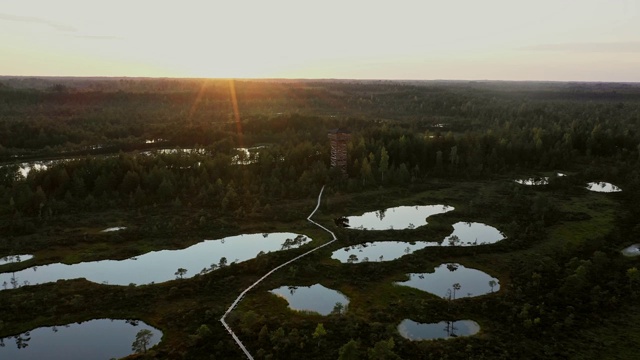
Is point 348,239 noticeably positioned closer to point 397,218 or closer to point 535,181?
point 397,218

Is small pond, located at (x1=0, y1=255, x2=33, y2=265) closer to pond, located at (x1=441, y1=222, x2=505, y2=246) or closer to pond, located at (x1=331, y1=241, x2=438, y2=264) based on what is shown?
pond, located at (x1=331, y1=241, x2=438, y2=264)

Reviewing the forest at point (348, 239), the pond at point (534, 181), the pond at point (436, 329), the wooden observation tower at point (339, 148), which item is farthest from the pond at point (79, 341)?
the pond at point (534, 181)

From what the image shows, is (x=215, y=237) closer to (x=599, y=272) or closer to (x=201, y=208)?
(x=201, y=208)

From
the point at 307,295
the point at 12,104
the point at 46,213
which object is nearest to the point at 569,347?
the point at 307,295

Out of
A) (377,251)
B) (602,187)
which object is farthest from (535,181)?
(377,251)

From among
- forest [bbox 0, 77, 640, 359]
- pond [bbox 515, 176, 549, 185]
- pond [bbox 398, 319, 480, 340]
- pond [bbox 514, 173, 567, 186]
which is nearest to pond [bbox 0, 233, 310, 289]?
forest [bbox 0, 77, 640, 359]
